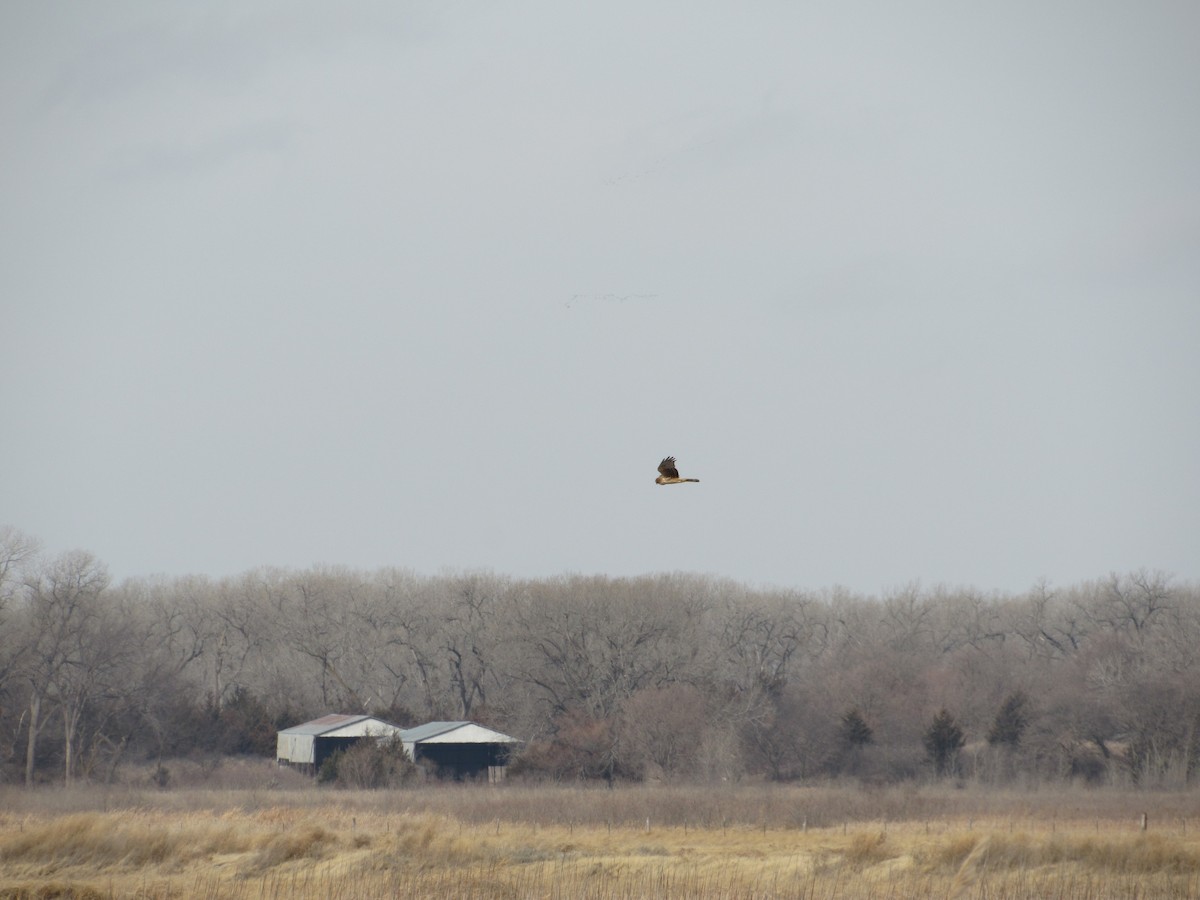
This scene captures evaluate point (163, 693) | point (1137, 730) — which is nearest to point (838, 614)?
point (1137, 730)

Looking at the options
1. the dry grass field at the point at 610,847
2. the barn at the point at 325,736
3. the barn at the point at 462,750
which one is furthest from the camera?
the barn at the point at 325,736

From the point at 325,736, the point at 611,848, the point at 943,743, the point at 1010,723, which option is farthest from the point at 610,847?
the point at 1010,723

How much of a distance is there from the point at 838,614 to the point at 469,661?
36.6m

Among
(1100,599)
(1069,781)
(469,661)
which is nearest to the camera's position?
(1069,781)

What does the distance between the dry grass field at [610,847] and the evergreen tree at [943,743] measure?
10.6 meters

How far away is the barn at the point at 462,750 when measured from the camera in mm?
61625

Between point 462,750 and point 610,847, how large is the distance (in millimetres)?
27983

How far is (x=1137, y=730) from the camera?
57344 millimetres

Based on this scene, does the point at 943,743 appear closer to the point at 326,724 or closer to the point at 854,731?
the point at 854,731

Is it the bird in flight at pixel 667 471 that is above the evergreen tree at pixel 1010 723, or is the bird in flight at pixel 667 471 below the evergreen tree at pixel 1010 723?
above

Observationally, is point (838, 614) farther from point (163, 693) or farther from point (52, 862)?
point (52, 862)

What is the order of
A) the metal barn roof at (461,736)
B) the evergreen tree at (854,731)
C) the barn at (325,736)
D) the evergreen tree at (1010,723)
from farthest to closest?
the barn at (325,736) < the evergreen tree at (854,731) < the metal barn roof at (461,736) < the evergreen tree at (1010,723)

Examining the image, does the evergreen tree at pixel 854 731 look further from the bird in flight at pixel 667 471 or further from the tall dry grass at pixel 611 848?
the bird in flight at pixel 667 471

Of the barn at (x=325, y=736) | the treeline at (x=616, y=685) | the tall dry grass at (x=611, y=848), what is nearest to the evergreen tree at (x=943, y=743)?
the treeline at (x=616, y=685)
